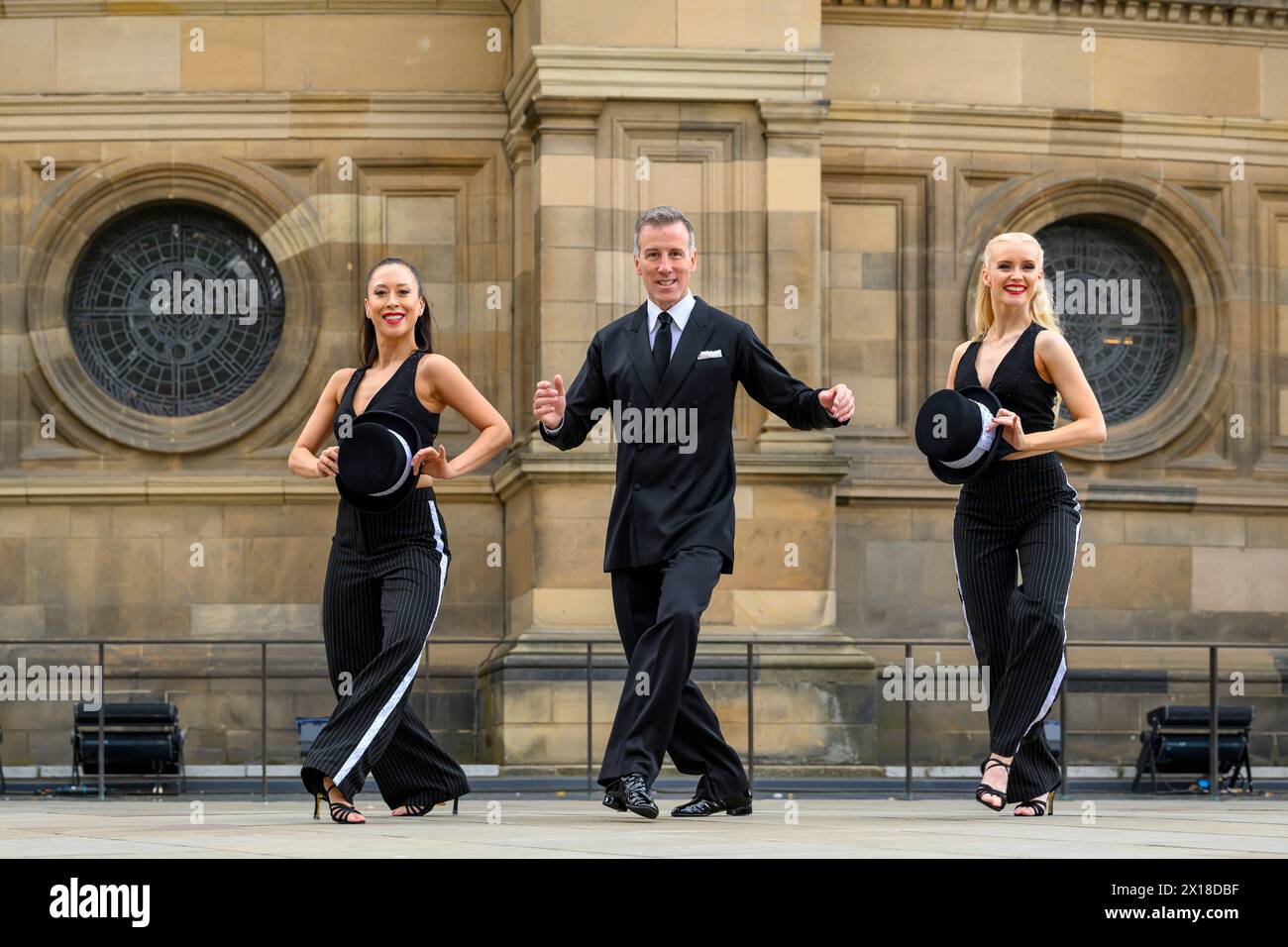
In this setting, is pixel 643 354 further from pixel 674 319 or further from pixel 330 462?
pixel 330 462

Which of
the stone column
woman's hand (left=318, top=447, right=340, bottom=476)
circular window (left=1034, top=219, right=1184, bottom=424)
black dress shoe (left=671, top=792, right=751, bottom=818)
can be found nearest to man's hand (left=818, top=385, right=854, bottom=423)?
black dress shoe (left=671, top=792, right=751, bottom=818)

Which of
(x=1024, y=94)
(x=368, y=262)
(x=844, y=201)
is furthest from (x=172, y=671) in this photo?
(x=1024, y=94)

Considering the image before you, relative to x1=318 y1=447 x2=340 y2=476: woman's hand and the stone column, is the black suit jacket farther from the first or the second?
the stone column

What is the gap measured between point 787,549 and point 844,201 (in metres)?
3.80

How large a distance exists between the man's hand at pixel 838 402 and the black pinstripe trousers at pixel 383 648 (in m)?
1.52

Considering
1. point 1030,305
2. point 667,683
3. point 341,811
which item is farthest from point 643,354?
point 341,811

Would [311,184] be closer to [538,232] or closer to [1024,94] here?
[538,232]

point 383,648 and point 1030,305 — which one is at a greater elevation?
point 1030,305

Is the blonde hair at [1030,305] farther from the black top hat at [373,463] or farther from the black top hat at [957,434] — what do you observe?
the black top hat at [373,463]

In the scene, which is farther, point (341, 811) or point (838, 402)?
point (838, 402)

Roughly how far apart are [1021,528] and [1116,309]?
12633 millimetres

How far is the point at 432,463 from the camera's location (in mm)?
8906

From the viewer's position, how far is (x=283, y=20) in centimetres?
2023

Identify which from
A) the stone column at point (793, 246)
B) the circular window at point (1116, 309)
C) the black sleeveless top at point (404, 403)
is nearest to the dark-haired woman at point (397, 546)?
the black sleeveless top at point (404, 403)
